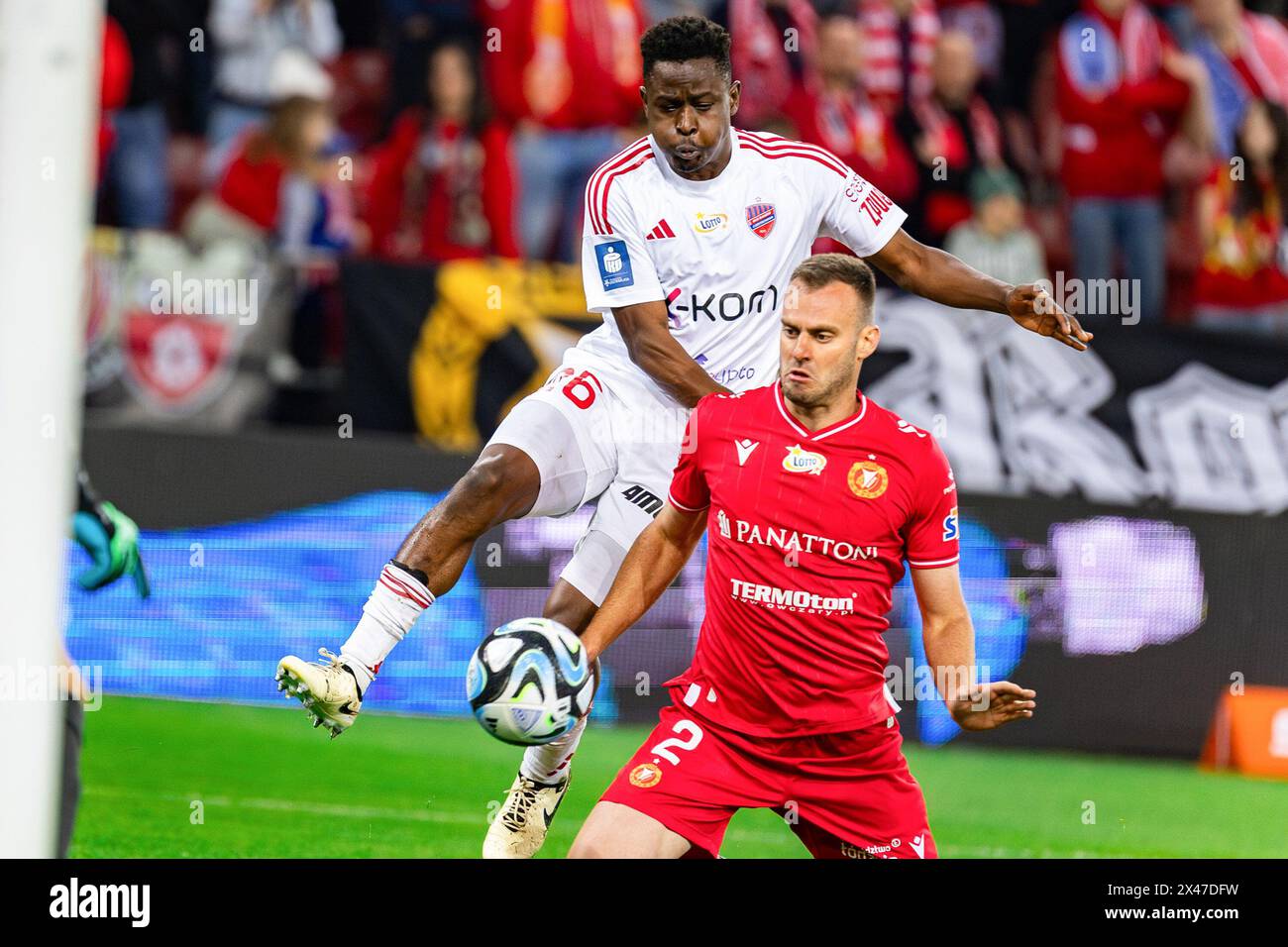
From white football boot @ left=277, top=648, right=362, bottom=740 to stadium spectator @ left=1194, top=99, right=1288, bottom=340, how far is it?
856 centimetres

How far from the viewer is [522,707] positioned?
593cm

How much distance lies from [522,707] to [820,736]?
959 millimetres

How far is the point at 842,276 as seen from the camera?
604 cm

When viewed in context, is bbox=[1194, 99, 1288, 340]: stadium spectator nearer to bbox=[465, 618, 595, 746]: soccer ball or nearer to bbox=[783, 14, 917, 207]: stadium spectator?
bbox=[783, 14, 917, 207]: stadium spectator

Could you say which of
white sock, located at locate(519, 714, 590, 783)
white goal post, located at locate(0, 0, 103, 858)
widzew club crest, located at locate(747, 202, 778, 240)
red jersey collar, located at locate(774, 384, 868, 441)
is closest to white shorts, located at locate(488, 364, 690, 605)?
white sock, located at locate(519, 714, 590, 783)

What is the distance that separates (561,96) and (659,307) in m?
6.37

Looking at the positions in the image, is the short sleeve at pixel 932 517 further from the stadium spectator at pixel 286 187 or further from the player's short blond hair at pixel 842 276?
the stadium spectator at pixel 286 187

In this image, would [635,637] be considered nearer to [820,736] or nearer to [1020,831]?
Answer: [1020,831]

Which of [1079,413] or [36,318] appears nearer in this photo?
[36,318]

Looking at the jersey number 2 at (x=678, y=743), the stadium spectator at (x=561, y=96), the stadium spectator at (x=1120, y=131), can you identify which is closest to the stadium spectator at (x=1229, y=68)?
the stadium spectator at (x=1120, y=131)

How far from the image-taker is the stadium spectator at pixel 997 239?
1304 centimetres

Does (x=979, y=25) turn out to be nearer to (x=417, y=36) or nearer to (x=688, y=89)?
(x=417, y=36)

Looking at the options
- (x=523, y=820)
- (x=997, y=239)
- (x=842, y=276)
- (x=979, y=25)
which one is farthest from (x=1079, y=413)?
(x=842, y=276)
